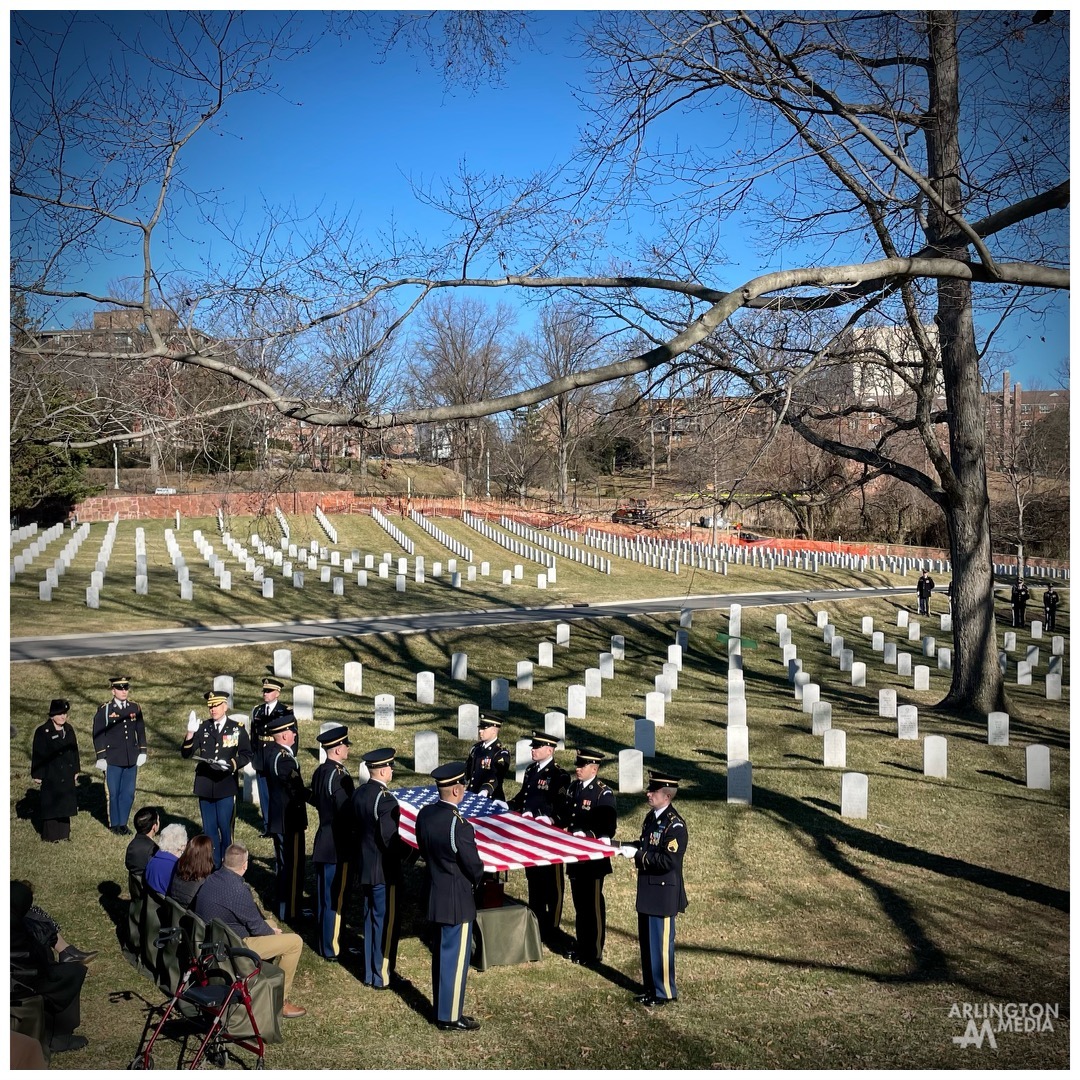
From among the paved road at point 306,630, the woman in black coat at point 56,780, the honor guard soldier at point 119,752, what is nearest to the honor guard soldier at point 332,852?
the honor guard soldier at point 119,752

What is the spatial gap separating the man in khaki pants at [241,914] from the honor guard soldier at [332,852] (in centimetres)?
73

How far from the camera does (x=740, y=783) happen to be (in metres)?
13.3

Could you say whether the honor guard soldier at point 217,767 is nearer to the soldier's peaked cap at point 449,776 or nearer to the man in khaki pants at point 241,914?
the man in khaki pants at point 241,914

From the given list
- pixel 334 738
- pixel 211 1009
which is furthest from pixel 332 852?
pixel 211 1009

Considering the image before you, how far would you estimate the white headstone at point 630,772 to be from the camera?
43.2ft

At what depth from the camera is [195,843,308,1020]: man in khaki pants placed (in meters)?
7.62

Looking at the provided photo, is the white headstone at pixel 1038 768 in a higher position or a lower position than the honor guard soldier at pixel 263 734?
lower

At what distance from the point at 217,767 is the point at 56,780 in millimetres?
1916

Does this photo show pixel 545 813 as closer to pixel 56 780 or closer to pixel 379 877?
pixel 379 877

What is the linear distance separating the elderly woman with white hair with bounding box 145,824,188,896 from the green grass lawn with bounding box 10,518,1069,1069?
2.05 ft

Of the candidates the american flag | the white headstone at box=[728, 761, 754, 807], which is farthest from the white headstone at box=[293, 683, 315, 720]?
the american flag

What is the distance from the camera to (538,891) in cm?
913

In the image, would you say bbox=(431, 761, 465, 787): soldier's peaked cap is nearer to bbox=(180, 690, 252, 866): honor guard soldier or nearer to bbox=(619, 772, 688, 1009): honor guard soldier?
bbox=(619, 772, 688, 1009): honor guard soldier

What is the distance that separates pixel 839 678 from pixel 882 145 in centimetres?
1819
